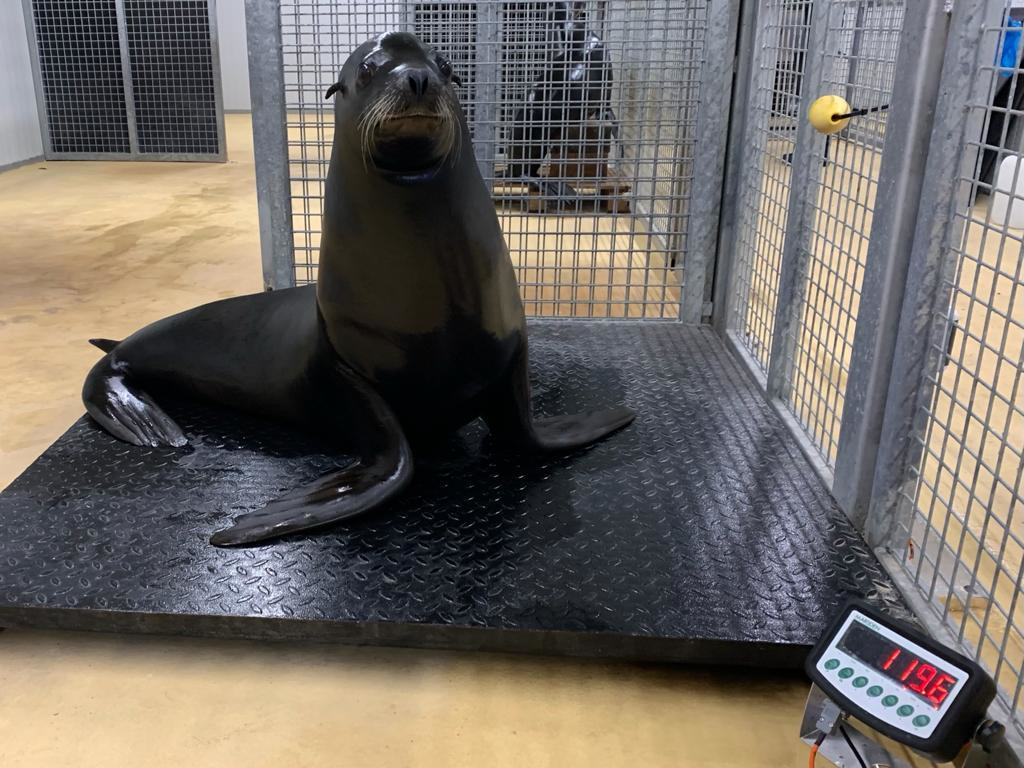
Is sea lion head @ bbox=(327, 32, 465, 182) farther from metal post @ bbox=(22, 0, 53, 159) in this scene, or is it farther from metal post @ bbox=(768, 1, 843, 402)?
metal post @ bbox=(22, 0, 53, 159)

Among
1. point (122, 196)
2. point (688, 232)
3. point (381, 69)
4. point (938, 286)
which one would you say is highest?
point (381, 69)

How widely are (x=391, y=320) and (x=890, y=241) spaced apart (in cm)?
107

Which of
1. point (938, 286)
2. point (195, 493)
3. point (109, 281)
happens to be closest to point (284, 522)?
point (195, 493)

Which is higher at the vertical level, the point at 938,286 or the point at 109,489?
the point at 938,286

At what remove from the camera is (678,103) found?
3.55m

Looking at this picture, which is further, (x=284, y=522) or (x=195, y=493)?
(x=195, y=493)

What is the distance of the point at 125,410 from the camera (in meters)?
2.55

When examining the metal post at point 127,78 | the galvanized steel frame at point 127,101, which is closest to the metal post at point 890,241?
the galvanized steel frame at point 127,101

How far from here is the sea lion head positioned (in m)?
1.82

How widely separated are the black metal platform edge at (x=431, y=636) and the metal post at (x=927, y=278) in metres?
0.47

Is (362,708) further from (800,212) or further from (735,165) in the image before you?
(735,165)

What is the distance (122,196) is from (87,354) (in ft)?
12.9

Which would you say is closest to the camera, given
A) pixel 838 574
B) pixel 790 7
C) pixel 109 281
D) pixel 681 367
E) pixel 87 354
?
pixel 838 574

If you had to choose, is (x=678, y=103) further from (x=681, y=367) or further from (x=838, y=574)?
(x=838, y=574)
